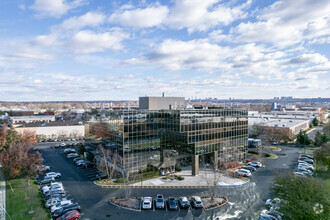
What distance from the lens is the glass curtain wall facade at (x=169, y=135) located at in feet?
120

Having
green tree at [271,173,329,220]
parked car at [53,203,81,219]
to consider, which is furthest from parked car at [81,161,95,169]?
green tree at [271,173,329,220]

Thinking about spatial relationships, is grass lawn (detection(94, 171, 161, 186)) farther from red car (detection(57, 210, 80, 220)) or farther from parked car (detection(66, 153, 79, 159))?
parked car (detection(66, 153, 79, 159))

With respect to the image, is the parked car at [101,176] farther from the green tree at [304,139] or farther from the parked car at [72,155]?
the green tree at [304,139]

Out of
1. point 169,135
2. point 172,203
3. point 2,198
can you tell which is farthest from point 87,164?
point 172,203

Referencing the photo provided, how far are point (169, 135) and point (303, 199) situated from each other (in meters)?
25.7

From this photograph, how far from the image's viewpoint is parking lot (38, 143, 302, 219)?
81.4 ft

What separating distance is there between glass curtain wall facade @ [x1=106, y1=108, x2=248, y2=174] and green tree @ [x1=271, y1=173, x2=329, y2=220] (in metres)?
19.2

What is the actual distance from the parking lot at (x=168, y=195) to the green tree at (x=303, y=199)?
20.4ft

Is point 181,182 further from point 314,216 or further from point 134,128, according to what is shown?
point 314,216

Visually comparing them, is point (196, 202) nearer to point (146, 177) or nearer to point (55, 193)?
point (146, 177)

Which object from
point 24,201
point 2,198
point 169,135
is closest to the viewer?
point 24,201

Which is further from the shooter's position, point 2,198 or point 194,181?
point 194,181

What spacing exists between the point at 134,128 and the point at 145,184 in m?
9.69

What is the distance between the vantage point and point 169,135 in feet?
136
